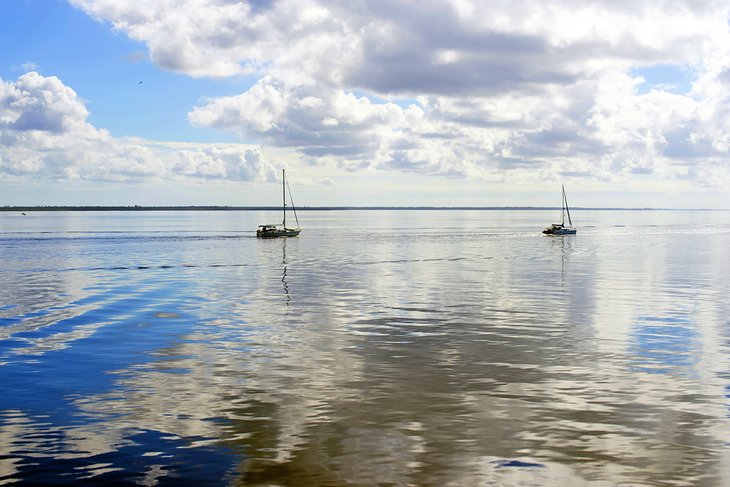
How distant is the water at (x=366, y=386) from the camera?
758 inches

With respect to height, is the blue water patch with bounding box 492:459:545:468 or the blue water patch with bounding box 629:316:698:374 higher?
the blue water patch with bounding box 492:459:545:468

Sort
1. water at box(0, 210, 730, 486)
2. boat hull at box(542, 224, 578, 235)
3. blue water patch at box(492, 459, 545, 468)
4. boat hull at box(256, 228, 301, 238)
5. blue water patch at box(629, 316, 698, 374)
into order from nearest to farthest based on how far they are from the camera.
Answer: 1. blue water patch at box(492, 459, 545, 468)
2. water at box(0, 210, 730, 486)
3. blue water patch at box(629, 316, 698, 374)
4. boat hull at box(256, 228, 301, 238)
5. boat hull at box(542, 224, 578, 235)

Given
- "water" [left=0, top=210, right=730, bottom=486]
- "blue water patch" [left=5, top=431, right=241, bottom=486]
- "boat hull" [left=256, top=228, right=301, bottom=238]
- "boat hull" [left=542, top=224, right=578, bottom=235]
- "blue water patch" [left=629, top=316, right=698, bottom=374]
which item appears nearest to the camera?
"blue water patch" [left=5, top=431, right=241, bottom=486]

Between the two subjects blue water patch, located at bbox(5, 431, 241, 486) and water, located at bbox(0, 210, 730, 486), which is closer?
blue water patch, located at bbox(5, 431, 241, 486)

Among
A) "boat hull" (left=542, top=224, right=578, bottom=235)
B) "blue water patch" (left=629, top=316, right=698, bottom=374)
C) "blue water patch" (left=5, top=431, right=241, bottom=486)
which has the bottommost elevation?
"blue water patch" (left=629, top=316, right=698, bottom=374)

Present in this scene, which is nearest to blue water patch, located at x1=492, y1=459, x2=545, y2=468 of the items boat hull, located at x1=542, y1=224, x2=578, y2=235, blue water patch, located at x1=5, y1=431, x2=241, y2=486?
blue water patch, located at x1=5, y1=431, x2=241, y2=486

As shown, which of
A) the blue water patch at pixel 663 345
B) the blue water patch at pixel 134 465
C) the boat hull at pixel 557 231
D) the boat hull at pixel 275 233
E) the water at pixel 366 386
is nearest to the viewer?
the blue water patch at pixel 134 465

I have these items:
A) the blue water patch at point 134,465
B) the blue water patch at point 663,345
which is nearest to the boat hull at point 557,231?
the blue water patch at point 663,345

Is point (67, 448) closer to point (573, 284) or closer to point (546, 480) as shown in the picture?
point (546, 480)

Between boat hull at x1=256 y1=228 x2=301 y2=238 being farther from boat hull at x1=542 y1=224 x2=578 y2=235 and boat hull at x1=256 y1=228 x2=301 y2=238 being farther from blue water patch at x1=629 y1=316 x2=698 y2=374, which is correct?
blue water patch at x1=629 y1=316 x2=698 y2=374

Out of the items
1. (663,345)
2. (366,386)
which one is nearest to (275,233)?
(663,345)

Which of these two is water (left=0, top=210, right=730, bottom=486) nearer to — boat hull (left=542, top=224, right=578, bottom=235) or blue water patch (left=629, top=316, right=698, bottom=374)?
blue water patch (left=629, top=316, right=698, bottom=374)

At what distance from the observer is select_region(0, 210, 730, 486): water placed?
63.2 ft

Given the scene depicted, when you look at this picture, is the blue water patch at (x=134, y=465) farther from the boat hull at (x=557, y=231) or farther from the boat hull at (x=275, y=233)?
the boat hull at (x=557, y=231)
